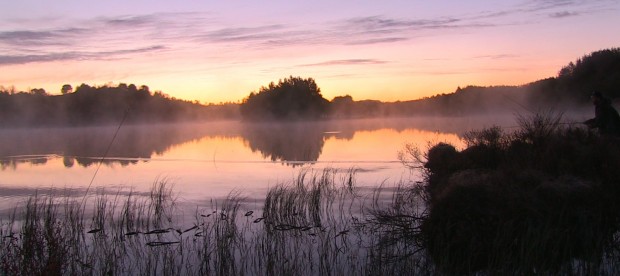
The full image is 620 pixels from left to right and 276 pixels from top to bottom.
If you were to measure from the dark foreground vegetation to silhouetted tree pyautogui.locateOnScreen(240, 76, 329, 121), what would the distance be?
56.9 metres

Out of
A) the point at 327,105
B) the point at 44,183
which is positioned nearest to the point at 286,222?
the point at 44,183

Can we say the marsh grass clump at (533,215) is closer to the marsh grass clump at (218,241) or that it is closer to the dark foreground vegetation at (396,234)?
the dark foreground vegetation at (396,234)

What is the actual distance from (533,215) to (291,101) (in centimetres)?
6047

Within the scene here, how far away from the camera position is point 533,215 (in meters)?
6.77

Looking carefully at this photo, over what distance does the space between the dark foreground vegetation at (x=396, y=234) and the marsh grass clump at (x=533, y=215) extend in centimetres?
2

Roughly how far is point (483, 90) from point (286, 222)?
73.6 m

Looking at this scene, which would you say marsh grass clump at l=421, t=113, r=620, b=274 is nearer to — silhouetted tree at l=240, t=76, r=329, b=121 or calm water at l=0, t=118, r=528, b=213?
calm water at l=0, t=118, r=528, b=213

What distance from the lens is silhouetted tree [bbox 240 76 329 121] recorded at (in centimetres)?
6612

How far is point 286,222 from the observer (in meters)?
8.52

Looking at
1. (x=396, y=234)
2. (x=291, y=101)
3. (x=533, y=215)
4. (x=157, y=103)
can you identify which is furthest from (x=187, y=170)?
(x=157, y=103)

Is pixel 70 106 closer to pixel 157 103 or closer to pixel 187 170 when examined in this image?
pixel 157 103

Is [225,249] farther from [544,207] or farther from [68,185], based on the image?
[68,185]

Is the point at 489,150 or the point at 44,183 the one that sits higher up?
the point at 489,150

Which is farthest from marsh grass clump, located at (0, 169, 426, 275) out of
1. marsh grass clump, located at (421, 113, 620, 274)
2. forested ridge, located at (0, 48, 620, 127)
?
forested ridge, located at (0, 48, 620, 127)
